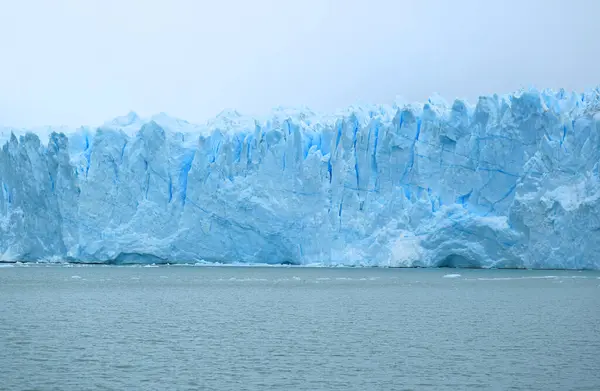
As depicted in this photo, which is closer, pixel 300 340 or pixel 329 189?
pixel 300 340

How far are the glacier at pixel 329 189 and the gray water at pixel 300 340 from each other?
7.42 m

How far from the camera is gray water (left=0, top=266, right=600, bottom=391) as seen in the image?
11367mm

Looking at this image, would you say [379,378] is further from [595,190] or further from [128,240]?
[128,240]

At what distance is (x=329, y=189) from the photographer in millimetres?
38188

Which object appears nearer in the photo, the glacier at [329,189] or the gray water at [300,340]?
the gray water at [300,340]

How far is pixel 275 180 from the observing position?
38.2 m

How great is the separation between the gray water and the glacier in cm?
742

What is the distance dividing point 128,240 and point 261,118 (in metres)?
11.3

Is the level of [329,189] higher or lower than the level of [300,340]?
higher

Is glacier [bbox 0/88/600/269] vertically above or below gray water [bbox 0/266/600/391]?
above

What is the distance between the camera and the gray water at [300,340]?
11367mm

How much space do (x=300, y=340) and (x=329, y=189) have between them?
23.1m

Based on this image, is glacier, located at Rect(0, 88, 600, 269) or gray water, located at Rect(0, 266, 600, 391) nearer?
gray water, located at Rect(0, 266, 600, 391)

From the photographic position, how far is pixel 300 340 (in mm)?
15398
